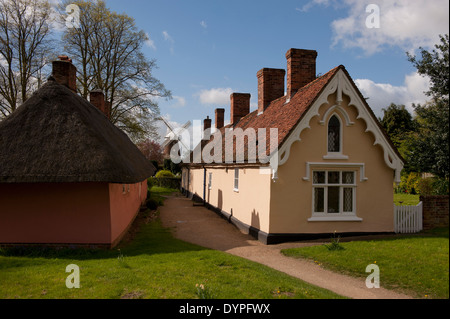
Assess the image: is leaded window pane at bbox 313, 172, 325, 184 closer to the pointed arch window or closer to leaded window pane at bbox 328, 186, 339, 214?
leaded window pane at bbox 328, 186, 339, 214

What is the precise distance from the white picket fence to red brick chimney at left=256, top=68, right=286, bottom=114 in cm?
916

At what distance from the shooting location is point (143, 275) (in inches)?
288

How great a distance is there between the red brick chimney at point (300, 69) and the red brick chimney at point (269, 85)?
125 inches

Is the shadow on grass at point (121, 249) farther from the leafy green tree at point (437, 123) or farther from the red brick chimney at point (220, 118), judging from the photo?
the red brick chimney at point (220, 118)

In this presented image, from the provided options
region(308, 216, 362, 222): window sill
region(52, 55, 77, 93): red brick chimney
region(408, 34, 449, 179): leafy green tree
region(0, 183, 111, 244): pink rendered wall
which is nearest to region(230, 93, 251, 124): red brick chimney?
region(52, 55, 77, 93): red brick chimney

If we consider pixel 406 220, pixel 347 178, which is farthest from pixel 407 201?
pixel 347 178

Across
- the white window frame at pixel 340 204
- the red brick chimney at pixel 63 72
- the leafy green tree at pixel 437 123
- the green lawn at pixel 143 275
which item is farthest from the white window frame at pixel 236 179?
the leafy green tree at pixel 437 123

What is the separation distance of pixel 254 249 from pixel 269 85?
35.8ft

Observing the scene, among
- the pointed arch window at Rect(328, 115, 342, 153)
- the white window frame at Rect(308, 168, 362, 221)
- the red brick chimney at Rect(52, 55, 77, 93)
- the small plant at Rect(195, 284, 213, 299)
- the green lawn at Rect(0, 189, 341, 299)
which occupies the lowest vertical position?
the green lawn at Rect(0, 189, 341, 299)

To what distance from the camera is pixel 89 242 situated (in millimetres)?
10344

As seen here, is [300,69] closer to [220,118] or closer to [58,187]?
[58,187]

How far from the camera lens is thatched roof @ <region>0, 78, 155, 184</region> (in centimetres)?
947
